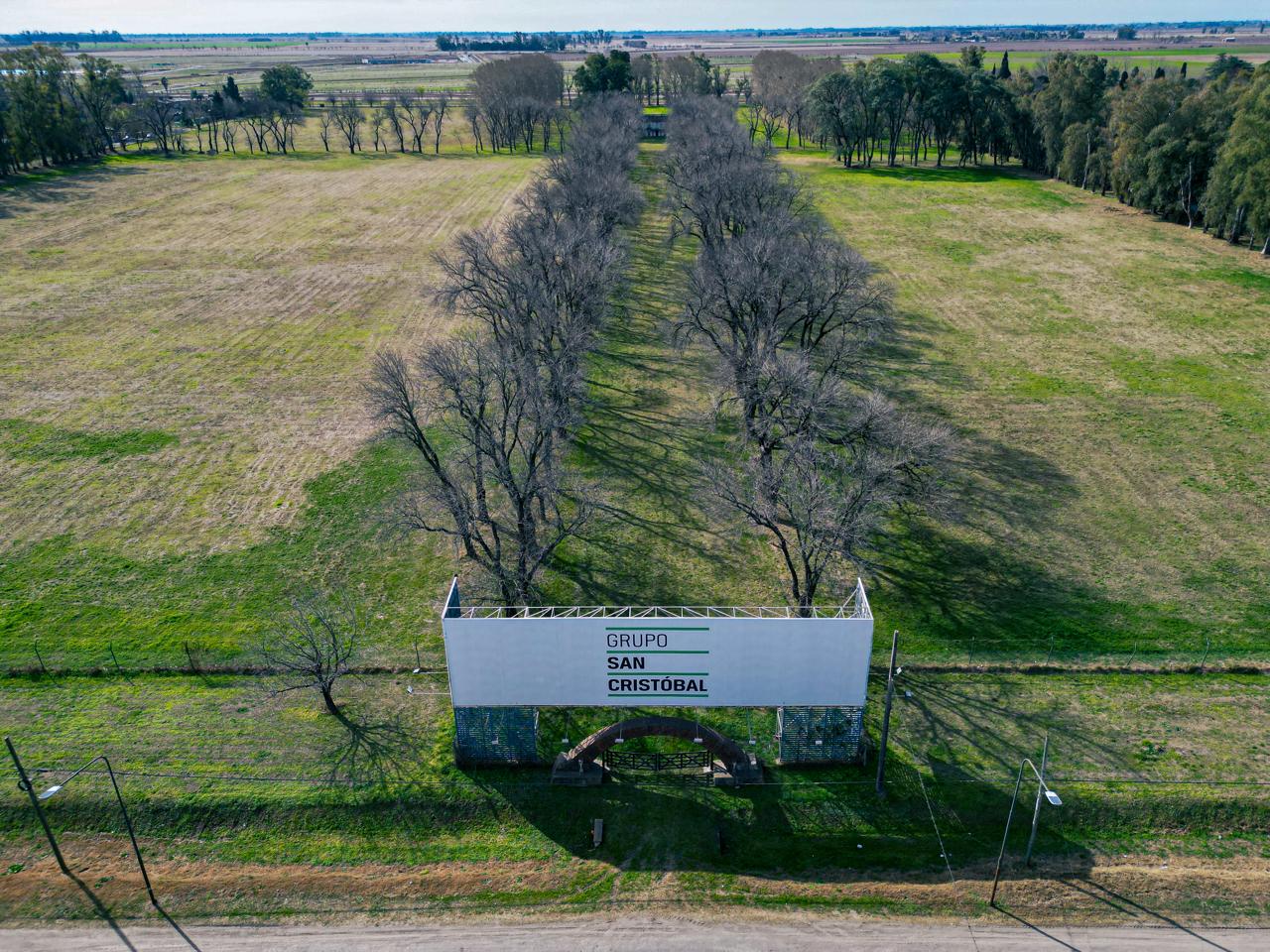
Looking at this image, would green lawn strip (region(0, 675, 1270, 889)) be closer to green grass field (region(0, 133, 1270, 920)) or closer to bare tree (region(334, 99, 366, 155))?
green grass field (region(0, 133, 1270, 920))

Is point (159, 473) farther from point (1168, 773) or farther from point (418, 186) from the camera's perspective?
point (418, 186)

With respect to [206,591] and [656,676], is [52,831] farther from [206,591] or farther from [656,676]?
[656,676]

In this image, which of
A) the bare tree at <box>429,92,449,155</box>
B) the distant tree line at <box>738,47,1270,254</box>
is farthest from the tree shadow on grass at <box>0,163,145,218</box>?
the distant tree line at <box>738,47,1270,254</box>

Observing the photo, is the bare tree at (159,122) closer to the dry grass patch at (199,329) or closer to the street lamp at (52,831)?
the dry grass patch at (199,329)

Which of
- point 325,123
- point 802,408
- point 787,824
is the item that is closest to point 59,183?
point 325,123

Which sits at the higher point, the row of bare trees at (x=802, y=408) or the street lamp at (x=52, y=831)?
the row of bare trees at (x=802, y=408)

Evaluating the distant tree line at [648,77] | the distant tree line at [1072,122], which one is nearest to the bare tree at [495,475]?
the distant tree line at [1072,122]

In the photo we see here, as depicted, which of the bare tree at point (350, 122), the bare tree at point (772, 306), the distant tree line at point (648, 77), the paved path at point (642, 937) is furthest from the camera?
the distant tree line at point (648, 77)
